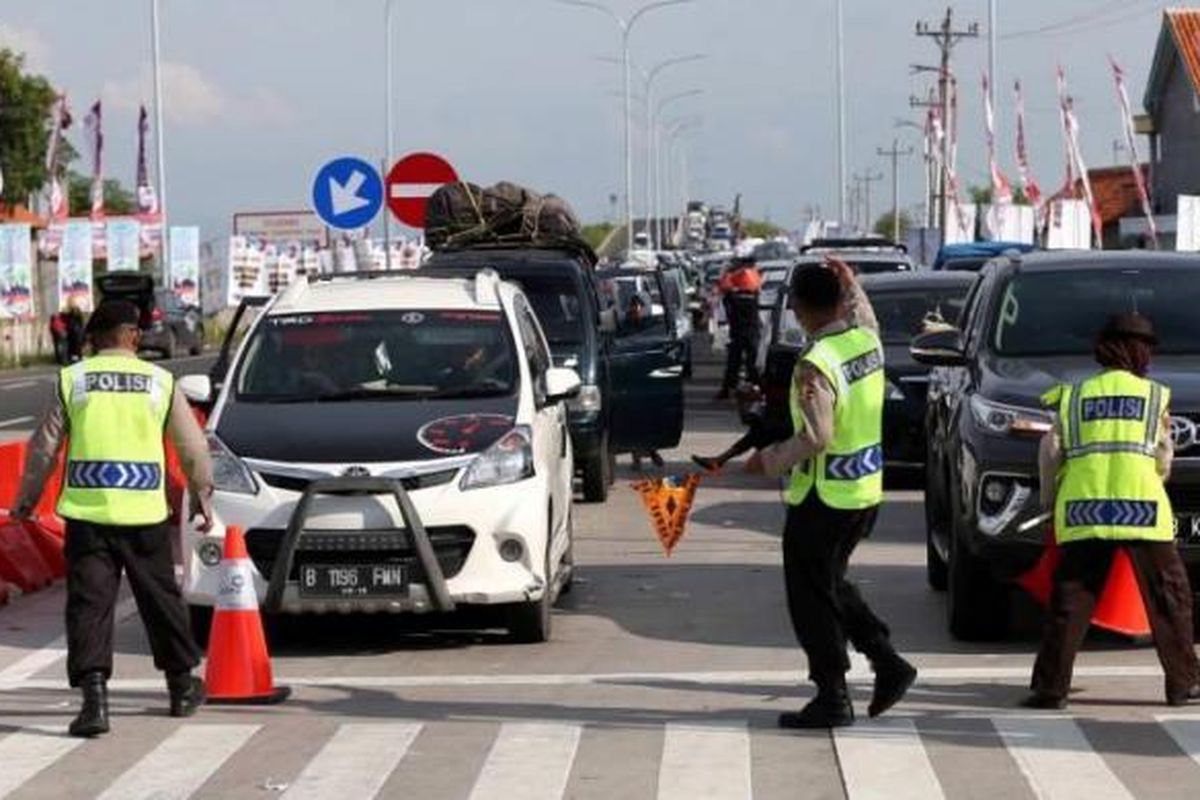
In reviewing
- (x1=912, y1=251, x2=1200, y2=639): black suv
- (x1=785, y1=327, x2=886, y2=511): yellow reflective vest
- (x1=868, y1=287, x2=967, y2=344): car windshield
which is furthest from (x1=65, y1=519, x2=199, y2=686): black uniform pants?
(x1=868, y1=287, x2=967, y2=344): car windshield

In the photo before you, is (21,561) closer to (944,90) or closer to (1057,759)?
(1057,759)

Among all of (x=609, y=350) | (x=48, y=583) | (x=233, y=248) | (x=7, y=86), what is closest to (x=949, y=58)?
(x=233, y=248)

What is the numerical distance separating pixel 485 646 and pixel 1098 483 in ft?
11.3

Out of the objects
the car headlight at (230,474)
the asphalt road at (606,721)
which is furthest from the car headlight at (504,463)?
the car headlight at (230,474)

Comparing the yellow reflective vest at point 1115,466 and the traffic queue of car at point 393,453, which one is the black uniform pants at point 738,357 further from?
the yellow reflective vest at point 1115,466

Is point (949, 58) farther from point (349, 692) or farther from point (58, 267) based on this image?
point (349, 692)

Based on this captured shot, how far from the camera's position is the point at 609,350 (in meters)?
20.3

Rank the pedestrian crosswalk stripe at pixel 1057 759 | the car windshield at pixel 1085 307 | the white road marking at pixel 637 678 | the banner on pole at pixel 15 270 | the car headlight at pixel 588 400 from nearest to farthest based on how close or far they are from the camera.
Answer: the pedestrian crosswalk stripe at pixel 1057 759 → the white road marking at pixel 637 678 → the car windshield at pixel 1085 307 → the car headlight at pixel 588 400 → the banner on pole at pixel 15 270

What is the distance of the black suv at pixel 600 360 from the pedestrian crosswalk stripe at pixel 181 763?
355 inches

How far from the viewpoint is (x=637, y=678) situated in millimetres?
11492

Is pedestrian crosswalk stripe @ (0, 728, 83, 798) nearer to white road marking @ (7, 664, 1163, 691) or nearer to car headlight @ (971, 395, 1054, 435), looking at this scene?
white road marking @ (7, 664, 1163, 691)

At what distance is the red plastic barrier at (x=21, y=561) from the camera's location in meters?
15.1

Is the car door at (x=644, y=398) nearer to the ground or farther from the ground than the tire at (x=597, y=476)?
farther from the ground

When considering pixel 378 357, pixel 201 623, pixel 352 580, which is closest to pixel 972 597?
pixel 352 580
